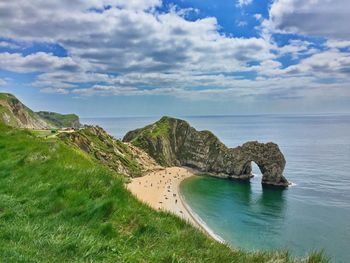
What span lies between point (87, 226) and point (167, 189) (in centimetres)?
8863

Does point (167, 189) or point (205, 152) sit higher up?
point (205, 152)

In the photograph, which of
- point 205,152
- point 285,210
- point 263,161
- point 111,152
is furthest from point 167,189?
point 205,152

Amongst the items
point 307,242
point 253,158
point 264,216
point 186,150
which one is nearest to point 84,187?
point 307,242

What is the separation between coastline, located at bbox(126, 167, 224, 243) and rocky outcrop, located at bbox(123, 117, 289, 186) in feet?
26.4

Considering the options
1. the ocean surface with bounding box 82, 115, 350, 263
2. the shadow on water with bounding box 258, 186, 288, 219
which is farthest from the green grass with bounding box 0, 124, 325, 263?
the shadow on water with bounding box 258, 186, 288, 219

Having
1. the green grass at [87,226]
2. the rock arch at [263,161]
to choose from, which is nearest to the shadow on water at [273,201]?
the rock arch at [263,161]

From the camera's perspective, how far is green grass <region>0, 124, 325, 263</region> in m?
7.38

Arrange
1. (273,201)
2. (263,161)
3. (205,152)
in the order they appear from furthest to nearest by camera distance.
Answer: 1. (205,152)
2. (263,161)
3. (273,201)

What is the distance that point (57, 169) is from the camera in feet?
43.1

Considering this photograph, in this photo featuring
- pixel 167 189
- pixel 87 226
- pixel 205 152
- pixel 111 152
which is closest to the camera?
pixel 87 226

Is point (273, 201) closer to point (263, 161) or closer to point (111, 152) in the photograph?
point (263, 161)

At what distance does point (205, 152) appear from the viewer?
13688 cm

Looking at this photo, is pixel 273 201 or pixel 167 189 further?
pixel 167 189

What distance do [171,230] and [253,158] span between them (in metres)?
117
